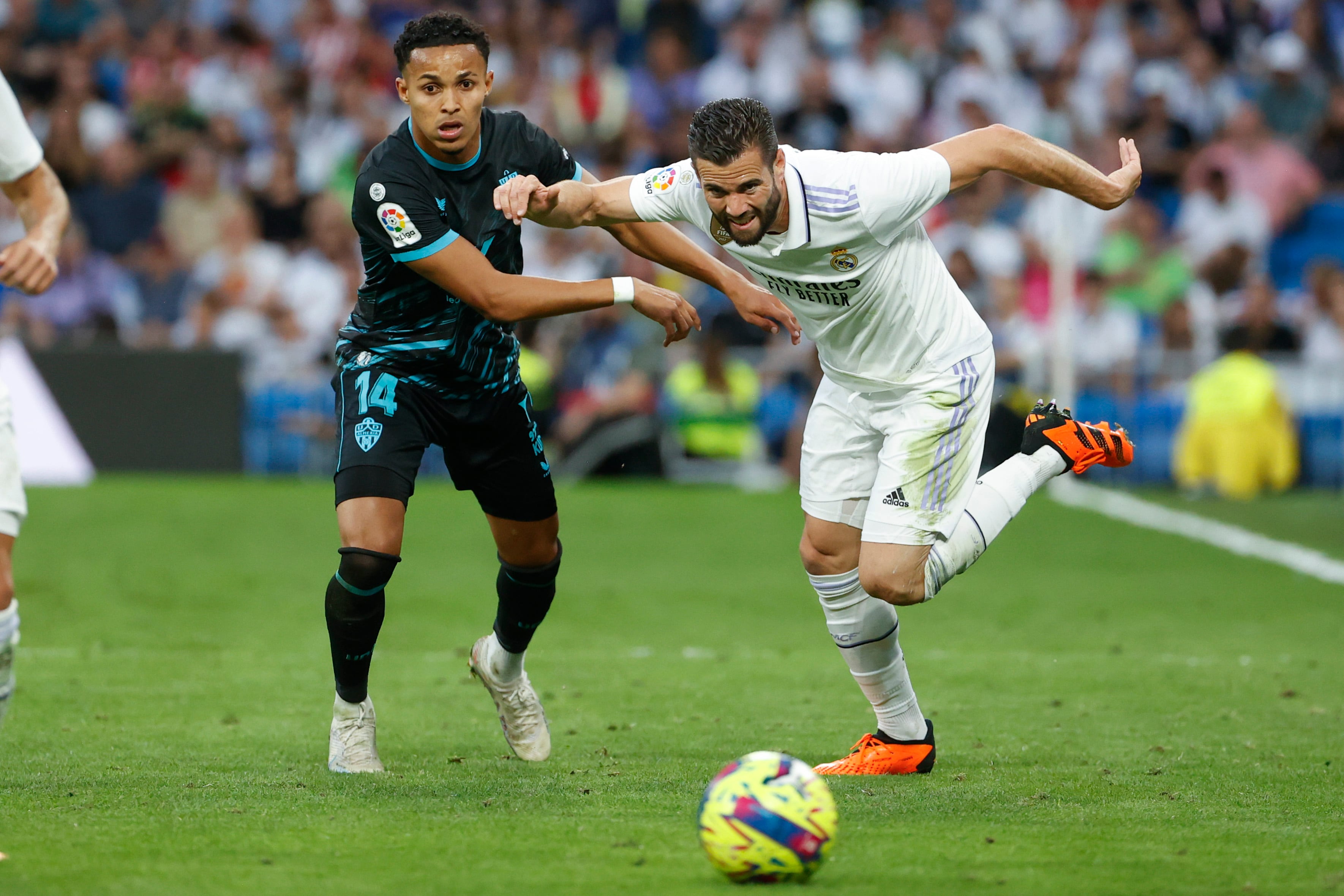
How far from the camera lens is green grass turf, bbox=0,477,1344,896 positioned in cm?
466

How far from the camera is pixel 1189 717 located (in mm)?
7188

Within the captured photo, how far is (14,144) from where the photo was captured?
4.95 metres

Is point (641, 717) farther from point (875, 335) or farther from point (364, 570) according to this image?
point (875, 335)

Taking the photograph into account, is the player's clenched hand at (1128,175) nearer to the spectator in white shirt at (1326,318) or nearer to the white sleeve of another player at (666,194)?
the white sleeve of another player at (666,194)

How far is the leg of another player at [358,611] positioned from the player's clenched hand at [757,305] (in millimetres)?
1379

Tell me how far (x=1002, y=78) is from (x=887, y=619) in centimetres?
1509

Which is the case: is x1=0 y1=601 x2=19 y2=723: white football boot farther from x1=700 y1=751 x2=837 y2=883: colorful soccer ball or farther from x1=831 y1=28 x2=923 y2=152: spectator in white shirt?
x1=831 y1=28 x2=923 y2=152: spectator in white shirt

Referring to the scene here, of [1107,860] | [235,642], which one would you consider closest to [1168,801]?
[1107,860]

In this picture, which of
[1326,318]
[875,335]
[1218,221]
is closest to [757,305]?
[875,335]

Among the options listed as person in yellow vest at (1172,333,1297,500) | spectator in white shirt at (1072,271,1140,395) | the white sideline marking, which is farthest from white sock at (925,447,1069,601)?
spectator in white shirt at (1072,271,1140,395)

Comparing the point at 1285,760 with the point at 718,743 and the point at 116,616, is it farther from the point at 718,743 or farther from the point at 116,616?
the point at 116,616

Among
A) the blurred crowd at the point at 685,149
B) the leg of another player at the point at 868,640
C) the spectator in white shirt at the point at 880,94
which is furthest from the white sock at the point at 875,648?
the spectator in white shirt at the point at 880,94

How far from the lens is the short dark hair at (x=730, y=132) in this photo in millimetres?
5484

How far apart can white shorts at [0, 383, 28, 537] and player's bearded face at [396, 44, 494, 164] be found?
1.87 m
